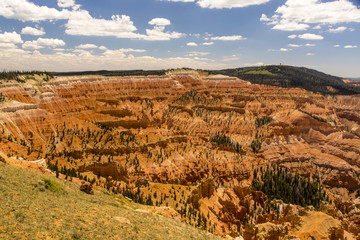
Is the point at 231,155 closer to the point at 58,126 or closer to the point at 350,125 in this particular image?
the point at 58,126

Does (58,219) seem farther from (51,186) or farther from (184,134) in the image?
(184,134)

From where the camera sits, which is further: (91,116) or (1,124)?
(91,116)

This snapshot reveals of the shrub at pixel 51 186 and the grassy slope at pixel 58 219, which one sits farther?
the shrub at pixel 51 186

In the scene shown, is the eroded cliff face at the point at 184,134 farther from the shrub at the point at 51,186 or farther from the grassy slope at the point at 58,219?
the shrub at the point at 51,186

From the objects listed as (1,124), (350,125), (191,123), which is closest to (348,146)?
(350,125)

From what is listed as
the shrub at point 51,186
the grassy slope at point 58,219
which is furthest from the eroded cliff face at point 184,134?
the shrub at point 51,186

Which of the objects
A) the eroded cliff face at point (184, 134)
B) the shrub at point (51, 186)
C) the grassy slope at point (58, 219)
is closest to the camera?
the grassy slope at point (58, 219)
